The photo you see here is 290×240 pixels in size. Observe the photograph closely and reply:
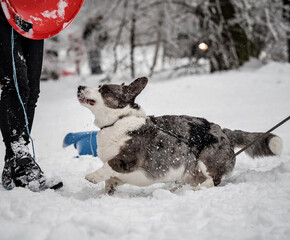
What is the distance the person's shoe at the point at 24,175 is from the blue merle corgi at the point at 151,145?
369 millimetres

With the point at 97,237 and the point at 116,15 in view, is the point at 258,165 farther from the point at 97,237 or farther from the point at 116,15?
the point at 116,15

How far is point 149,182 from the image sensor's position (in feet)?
8.54

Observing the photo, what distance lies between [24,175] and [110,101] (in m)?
0.92

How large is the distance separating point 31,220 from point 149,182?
1.16 metres

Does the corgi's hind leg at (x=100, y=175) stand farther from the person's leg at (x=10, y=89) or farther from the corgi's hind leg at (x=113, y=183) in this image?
the person's leg at (x=10, y=89)

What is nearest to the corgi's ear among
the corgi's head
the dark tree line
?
the corgi's head

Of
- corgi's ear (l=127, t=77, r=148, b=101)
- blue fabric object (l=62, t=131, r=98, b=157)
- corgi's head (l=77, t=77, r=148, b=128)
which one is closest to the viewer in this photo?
corgi's head (l=77, t=77, r=148, b=128)

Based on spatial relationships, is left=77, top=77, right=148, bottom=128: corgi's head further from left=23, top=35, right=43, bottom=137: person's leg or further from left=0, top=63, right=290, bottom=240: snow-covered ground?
left=0, top=63, right=290, bottom=240: snow-covered ground

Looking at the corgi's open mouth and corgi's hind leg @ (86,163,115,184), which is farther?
the corgi's open mouth

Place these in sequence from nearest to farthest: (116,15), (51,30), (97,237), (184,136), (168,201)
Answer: (97,237) < (168,201) < (51,30) < (184,136) < (116,15)

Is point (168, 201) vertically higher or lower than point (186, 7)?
lower

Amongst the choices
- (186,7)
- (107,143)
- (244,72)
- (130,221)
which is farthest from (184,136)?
(186,7)

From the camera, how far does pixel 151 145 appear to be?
259 centimetres

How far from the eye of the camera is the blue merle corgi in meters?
2.53
